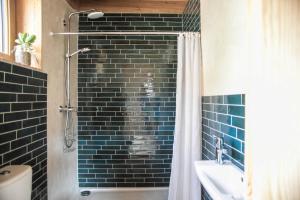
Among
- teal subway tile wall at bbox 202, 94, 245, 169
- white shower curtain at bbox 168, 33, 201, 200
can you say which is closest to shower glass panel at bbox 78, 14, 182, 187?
white shower curtain at bbox 168, 33, 201, 200

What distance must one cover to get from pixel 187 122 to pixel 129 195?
4.77 feet

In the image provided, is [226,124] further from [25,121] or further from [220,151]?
[25,121]

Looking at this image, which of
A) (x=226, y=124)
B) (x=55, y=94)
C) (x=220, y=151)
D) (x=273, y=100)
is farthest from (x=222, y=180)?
(x=55, y=94)

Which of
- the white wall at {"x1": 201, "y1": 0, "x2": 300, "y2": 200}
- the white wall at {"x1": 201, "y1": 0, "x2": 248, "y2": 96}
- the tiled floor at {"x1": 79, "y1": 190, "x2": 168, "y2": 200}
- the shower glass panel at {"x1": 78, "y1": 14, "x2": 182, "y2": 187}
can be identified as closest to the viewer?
the white wall at {"x1": 201, "y1": 0, "x2": 300, "y2": 200}

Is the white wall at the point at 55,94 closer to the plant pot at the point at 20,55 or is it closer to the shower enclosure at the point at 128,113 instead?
the plant pot at the point at 20,55

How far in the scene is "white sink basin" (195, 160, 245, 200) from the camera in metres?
1.21

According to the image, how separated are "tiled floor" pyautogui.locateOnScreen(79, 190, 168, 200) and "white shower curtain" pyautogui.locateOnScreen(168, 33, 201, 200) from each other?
68 cm

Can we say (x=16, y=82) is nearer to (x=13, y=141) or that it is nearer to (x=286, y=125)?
(x=13, y=141)

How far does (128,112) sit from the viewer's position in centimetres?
324

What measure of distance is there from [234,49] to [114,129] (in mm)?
2177

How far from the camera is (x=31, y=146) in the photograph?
1920 mm

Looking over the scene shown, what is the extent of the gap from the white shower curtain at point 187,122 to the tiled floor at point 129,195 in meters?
0.68

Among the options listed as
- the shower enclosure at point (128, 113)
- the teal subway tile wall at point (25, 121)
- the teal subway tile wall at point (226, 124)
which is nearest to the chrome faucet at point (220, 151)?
the teal subway tile wall at point (226, 124)

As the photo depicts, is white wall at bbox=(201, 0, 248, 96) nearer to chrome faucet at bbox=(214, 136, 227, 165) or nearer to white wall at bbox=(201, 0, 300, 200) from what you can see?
chrome faucet at bbox=(214, 136, 227, 165)
